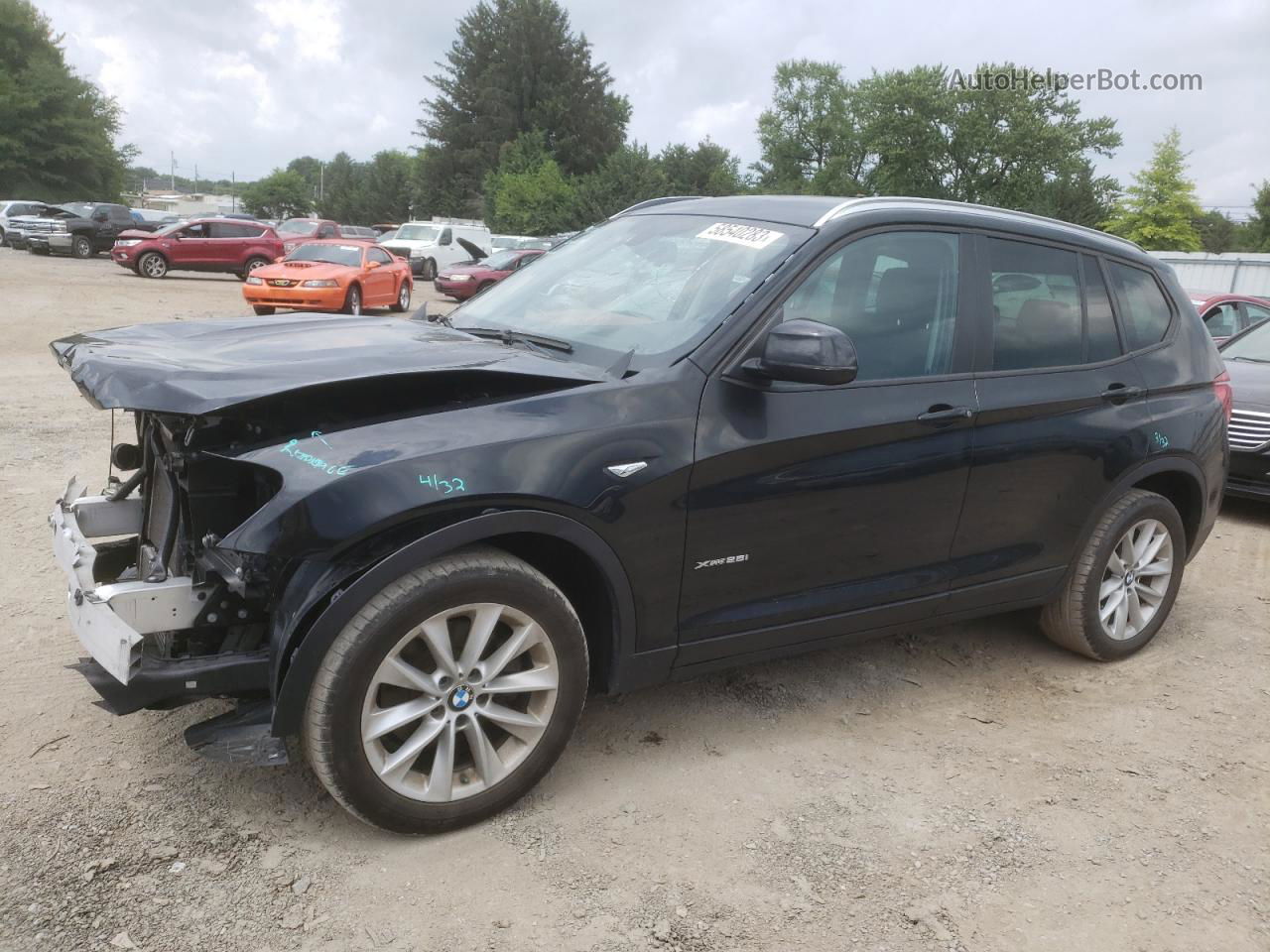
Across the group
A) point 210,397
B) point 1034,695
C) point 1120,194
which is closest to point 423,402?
point 210,397

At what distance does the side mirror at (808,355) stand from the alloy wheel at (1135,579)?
80.6 inches

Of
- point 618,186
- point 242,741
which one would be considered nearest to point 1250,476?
point 242,741

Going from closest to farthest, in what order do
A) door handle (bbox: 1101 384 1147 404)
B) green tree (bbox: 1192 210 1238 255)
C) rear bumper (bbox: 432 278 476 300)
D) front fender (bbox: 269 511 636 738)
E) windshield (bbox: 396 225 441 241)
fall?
front fender (bbox: 269 511 636 738) → door handle (bbox: 1101 384 1147 404) → rear bumper (bbox: 432 278 476 300) → windshield (bbox: 396 225 441 241) → green tree (bbox: 1192 210 1238 255)

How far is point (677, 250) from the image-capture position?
3.73 m

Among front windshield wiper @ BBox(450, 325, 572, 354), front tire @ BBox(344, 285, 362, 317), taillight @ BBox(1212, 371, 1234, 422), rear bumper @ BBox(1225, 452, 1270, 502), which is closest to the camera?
front windshield wiper @ BBox(450, 325, 572, 354)

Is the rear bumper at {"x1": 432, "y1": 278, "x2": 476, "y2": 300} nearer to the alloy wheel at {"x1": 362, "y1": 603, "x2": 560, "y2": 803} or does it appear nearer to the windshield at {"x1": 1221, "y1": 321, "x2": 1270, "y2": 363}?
the windshield at {"x1": 1221, "y1": 321, "x2": 1270, "y2": 363}

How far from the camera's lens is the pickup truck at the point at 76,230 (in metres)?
30.6

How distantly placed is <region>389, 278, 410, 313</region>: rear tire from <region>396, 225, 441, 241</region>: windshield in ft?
36.1

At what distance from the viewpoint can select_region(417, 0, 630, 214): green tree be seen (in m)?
64.7

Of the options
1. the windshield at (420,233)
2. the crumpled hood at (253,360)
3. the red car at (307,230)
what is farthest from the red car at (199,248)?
the crumpled hood at (253,360)

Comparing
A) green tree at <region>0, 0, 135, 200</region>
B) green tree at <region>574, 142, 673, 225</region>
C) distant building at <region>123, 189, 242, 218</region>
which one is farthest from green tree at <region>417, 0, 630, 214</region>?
distant building at <region>123, 189, 242, 218</region>

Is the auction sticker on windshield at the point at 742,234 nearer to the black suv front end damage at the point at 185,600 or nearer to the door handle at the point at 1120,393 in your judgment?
the door handle at the point at 1120,393

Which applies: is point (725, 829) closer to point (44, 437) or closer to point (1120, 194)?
point (44, 437)

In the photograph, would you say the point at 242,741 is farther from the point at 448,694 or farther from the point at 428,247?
the point at 428,247
